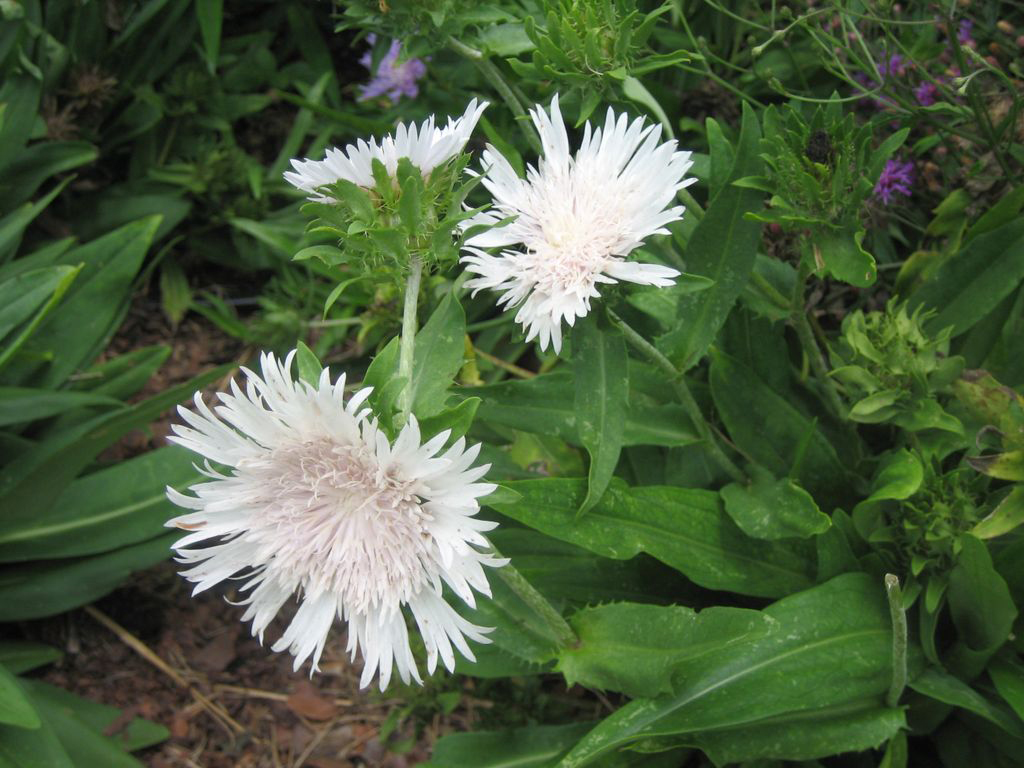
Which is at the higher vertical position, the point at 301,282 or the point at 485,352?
the point at 301,282

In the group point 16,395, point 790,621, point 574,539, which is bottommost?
point 790,621

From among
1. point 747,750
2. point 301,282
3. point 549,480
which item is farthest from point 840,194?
point 301,282

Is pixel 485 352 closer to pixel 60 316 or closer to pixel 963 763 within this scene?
pixel 60 316

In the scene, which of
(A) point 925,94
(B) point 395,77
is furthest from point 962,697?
(B) point 395,77

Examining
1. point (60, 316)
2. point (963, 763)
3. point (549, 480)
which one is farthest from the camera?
point (60, 316)

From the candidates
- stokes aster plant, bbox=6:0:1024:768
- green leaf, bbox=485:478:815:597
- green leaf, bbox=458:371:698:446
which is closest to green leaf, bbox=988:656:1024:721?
stokes aster plant, bbox=6:0:1024:768

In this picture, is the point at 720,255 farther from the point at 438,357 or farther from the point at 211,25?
the point at 211,25

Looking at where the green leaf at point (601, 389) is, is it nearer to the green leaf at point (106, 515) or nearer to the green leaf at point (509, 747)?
the green leaf at point (509, 747)
